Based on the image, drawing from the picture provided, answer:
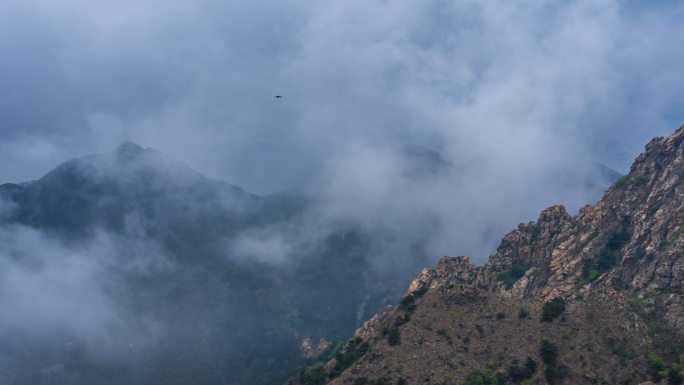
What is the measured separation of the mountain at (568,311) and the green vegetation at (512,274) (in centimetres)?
26

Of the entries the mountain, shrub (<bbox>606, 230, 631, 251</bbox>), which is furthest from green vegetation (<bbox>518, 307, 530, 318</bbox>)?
shrub (<bbox>606, 230, 631, 251</bbox>)

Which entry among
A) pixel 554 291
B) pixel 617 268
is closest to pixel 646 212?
pixel 617 268

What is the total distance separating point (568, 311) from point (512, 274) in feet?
151

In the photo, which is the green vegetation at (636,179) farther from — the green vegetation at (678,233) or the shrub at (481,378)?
the shrub at (481,378)

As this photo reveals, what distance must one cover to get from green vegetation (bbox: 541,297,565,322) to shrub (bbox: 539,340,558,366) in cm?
850

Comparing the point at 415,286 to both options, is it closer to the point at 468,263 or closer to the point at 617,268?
the point at 468,263

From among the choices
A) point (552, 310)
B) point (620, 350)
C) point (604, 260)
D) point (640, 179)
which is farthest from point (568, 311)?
point (640, 179)

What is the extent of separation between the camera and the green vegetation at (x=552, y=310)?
141 metres

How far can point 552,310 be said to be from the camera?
468 ft

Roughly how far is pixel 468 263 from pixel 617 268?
4164cm

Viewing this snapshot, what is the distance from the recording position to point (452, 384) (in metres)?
127

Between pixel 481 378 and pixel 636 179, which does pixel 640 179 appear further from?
pixel 481 378

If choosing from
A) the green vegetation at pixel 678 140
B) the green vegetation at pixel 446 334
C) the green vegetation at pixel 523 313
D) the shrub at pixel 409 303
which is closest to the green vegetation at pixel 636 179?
the green vegetation at pixel 678 140

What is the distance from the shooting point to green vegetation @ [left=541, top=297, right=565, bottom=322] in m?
141
